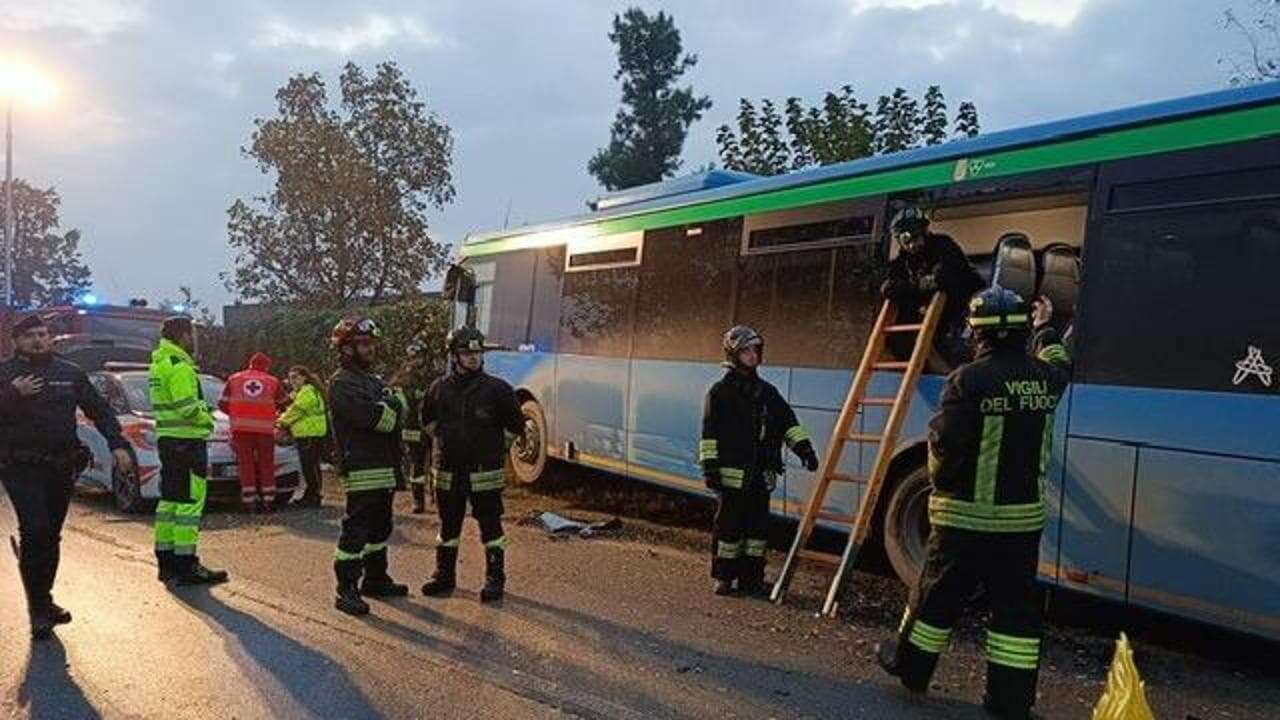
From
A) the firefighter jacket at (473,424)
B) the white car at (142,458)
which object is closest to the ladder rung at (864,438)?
the firefighter jacket at (473,424)

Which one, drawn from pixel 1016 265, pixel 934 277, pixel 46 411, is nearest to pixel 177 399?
pixel 46 411

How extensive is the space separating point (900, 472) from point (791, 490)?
124 cm

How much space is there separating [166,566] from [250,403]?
3.51 metres

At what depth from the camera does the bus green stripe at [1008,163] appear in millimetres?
5298

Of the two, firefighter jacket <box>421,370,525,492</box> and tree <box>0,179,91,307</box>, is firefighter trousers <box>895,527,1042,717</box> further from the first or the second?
tree <box>0,179,91,307</box>

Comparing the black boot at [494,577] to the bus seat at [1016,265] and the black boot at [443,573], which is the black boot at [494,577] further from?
the bus seat at [1016,265]

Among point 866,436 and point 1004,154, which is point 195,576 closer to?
point 866,436

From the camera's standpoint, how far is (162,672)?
5223 millimetres

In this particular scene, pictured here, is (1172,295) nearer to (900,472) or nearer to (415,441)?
(900,472)

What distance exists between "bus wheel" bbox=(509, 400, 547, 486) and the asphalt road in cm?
404

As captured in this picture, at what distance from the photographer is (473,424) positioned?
6.83 metres

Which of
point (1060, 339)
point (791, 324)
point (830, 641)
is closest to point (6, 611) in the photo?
point (830, 641)

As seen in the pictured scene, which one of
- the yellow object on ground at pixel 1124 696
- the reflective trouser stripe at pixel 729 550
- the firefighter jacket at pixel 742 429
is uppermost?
the firefighter jacket at pixel 742 429

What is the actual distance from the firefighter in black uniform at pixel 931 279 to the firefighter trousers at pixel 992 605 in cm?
216
